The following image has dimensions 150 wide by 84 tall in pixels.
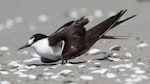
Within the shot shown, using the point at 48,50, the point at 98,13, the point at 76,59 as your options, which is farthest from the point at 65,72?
the point at 98,13

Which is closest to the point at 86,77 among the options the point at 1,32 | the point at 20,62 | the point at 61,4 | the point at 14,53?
the point at 20,62

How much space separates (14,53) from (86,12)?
3236 mm

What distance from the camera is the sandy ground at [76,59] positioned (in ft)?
17.0

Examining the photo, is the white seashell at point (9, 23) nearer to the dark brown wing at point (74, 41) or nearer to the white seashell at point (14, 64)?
the white seashell at point (14, 64)

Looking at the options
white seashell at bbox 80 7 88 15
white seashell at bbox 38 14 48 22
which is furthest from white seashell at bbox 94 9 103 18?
white seashell at bbox 38 14 48 22

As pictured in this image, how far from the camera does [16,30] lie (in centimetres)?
887

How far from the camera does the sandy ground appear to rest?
520 cm

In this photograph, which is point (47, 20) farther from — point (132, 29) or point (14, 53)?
point (14, 53)

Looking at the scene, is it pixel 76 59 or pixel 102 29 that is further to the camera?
pixel 76 59

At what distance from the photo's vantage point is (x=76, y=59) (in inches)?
239

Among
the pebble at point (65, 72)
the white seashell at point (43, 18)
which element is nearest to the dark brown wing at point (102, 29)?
the pebble at point (65, 72)

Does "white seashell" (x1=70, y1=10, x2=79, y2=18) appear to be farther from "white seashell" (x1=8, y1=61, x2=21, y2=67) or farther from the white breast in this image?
the white breast

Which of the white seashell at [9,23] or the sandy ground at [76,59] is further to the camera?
the white seashell at [9,23]

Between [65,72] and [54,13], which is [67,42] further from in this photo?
[54,13]
